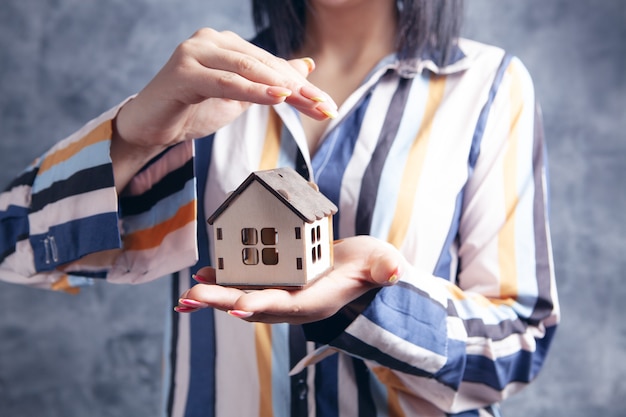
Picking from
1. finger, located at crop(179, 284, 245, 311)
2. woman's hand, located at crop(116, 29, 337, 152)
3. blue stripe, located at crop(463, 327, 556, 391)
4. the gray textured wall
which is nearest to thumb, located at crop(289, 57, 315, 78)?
woman's hand, located at crop(116, 29, 337, 152)

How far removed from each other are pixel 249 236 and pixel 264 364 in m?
0.32

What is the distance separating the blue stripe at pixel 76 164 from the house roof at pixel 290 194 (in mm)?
266

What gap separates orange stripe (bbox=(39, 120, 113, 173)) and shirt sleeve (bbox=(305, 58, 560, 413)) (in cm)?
41

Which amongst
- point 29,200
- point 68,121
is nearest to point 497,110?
point 29,200

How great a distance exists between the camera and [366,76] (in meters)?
1.13

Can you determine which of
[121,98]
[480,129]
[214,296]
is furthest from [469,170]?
[121,98]

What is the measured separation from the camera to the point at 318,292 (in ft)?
2.41

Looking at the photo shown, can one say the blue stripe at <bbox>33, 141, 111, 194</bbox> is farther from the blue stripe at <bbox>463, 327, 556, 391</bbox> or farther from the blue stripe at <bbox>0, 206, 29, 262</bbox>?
the blue stripe at <bbox>463, 327, 556, 391</bbox>

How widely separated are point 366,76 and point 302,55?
0.15m

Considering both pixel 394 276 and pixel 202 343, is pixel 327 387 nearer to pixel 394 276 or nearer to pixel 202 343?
pixel 202 343

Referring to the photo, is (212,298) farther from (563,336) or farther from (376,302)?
(563,336)

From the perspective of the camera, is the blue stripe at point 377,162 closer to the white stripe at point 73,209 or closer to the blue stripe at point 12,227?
the white stripe at point 73,209

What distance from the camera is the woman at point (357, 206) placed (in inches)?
38.1

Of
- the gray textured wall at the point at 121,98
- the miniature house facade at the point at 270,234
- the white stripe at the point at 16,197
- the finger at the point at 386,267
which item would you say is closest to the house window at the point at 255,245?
the miniature house facade at the point at 270,234
